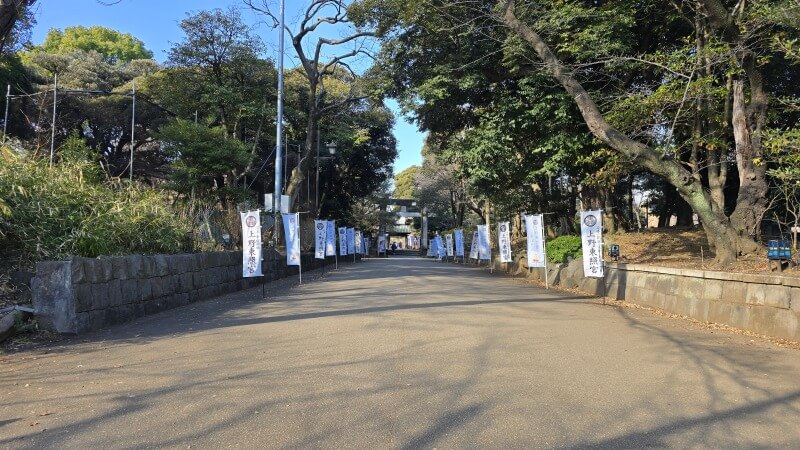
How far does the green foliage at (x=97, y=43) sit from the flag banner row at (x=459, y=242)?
28.2 metres

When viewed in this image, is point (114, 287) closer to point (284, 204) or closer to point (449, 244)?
point (284, 204)

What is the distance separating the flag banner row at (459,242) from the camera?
37.3 metres

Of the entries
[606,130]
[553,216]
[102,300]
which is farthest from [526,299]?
[553,216]

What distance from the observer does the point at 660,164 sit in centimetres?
1272

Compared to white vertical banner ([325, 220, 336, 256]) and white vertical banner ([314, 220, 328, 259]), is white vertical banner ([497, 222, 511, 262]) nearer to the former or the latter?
white vertical banner ([314, 220, 328, 259])

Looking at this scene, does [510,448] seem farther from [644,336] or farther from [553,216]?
[553,216]

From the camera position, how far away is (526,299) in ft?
43.8

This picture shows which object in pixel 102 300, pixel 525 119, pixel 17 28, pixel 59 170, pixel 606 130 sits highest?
pixel 17 28

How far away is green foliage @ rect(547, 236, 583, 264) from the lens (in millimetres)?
17250

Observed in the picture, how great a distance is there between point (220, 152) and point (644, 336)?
1844cm

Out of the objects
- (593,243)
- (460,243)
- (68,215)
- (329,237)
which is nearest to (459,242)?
(460,243)

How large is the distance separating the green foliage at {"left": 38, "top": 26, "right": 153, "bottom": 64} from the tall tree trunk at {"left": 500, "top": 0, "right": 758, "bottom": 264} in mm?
36910

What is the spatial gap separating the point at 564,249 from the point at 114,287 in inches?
520

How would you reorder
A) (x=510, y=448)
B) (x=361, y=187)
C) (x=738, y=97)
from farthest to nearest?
(x=361, y=187), (x=738, y=97), (x=510, y=448)
